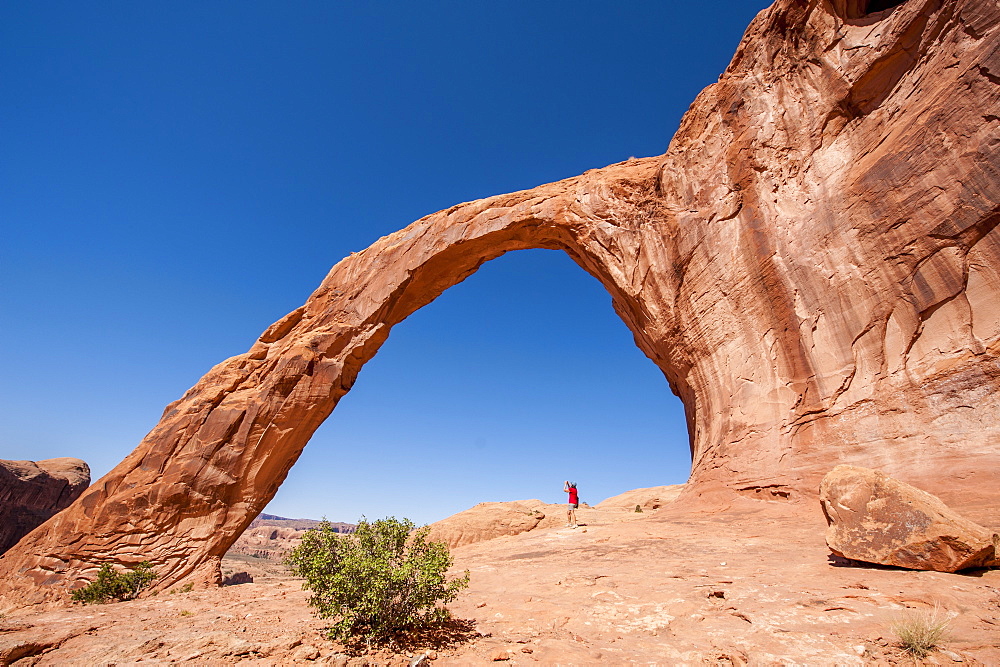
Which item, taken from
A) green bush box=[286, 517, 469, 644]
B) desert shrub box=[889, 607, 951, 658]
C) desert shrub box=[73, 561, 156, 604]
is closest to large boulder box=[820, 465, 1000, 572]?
desert shrub box=[889, 607, 951, 658]

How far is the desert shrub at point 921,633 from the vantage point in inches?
167

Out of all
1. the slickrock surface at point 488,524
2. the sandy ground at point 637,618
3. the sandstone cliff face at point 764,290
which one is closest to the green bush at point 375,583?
the sandy ground at point 637,618

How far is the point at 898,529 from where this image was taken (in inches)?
248

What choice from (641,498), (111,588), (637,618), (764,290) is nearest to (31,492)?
(111,588)

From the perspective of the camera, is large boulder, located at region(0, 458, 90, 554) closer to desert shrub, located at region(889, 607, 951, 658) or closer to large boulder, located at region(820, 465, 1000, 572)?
large boulder, located at region(820, 465, 1000, 572)

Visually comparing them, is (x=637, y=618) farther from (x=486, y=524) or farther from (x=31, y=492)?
(x=31, y=492)

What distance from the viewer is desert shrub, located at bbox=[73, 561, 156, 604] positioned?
12.8m

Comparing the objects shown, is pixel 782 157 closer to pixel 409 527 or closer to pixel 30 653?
pixel 409 527

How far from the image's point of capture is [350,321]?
2012 cm

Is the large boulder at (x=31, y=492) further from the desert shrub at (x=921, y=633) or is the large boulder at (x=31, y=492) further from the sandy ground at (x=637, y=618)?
the desert shrub at (x=921, y=633)

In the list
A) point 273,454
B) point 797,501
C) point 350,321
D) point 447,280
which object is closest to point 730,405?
point 797,501

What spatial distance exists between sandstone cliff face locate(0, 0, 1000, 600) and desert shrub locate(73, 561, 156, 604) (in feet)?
5.66

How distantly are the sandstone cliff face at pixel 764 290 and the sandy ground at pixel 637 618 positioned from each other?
133 inches

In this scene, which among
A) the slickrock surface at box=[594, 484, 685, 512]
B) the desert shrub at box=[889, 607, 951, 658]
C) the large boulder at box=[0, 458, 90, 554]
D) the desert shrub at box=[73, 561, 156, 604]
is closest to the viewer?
the desert shrub at box=[889, 607, 951, 658]
